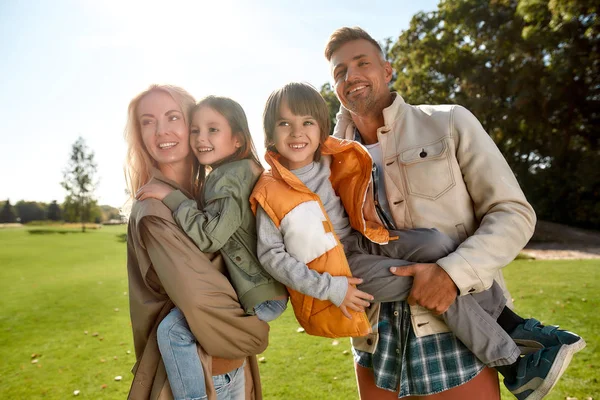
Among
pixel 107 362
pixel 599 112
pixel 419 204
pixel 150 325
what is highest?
pixel 599 112

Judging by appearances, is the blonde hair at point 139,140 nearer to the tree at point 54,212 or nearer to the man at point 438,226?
the man at point 438,226

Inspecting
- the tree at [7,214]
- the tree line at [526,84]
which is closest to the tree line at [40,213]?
the tree at [7,214]

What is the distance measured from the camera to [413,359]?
2.24 m

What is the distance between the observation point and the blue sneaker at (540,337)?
1.93 meters

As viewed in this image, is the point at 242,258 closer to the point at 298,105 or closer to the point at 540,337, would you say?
the point at 298,105

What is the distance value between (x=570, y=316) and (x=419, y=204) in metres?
5.51

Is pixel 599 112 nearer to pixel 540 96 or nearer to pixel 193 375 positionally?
pixel 540 96

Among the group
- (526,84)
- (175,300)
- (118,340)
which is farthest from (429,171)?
(526,84)

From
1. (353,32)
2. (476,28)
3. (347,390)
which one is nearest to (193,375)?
(353,32)

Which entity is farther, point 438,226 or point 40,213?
point 40,213

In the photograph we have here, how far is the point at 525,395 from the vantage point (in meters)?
2.03

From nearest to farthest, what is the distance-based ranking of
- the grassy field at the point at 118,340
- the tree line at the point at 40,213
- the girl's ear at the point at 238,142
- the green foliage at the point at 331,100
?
the girl's ear at the point at 238,142 → the grassy field at the point at 118,340 → the green foliage at the point at 331,100 → the tree line at the point at 40,213

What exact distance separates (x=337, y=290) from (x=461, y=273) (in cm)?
59

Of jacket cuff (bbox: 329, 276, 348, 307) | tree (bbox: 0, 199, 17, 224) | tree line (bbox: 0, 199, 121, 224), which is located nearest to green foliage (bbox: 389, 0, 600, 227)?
jacket cuff (bbox: 329, 276, 348, 307)
